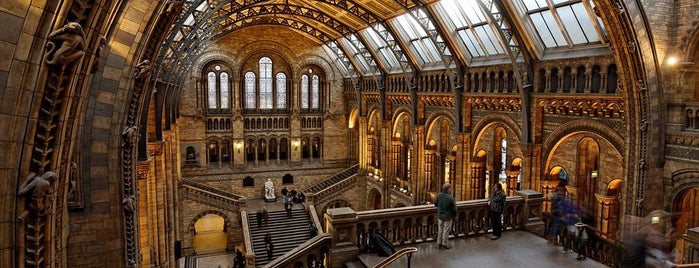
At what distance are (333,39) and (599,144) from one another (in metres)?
19.2

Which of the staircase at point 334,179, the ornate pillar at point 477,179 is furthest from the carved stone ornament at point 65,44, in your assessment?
the staircase at point 334,179

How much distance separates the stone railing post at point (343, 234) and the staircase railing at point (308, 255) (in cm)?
13

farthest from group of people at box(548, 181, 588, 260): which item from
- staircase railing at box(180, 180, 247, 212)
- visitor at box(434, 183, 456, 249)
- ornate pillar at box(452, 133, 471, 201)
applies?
staircase railing at box(180, 180, 247, 212)

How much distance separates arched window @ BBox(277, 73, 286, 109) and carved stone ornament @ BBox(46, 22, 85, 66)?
101ft

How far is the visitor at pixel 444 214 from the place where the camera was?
8148mm

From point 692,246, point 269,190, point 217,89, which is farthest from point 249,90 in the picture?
point 692,246

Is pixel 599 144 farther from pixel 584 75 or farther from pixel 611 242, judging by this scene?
pixel 611 242

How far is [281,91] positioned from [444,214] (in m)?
26.4

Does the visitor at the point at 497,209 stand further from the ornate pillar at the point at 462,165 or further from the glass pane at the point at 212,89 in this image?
the glass pane at the point at 212,89

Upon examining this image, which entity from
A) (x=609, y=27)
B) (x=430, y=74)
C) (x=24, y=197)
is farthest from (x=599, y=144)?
(x=24, y=197)

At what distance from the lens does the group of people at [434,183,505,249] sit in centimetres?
815

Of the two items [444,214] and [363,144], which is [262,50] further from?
[444,214]

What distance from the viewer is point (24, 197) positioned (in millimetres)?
2838

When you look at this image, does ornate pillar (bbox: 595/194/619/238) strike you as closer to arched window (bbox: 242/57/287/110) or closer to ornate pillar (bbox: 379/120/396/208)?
ornate pillar (bbox: 379/120/396/208)
